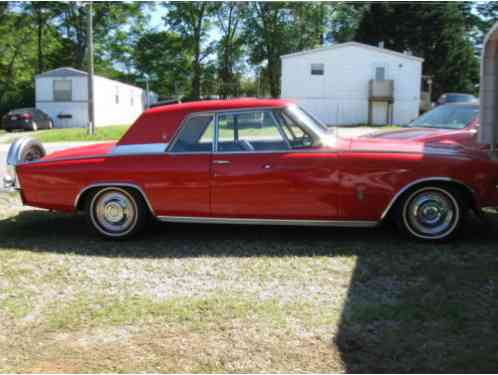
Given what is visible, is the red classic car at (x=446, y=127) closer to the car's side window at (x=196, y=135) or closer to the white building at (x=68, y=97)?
the car's side window at (x=196, y=135)

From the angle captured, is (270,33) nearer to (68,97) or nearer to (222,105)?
(68,97)

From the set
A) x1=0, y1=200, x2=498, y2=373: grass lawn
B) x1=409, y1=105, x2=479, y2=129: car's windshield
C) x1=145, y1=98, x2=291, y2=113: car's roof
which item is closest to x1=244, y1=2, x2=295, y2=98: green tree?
x1=409, y1=105, x2=479, y2=129: car's windshield

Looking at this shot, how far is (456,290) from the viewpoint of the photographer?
414 centimetres

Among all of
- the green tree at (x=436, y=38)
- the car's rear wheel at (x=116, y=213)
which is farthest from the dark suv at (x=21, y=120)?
the green tree at (x=436, y=38)

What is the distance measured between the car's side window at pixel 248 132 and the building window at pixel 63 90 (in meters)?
27.9

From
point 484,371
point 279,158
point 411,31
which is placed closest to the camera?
point 484,371

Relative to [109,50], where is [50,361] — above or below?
below

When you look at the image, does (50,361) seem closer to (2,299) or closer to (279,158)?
(2,299)

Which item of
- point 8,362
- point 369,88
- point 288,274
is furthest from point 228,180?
point 369,88

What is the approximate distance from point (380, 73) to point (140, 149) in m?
31.8

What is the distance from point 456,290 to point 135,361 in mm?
2475

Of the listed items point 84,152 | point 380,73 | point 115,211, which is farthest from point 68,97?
point 115,211

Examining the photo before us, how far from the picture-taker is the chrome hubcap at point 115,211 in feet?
18.6

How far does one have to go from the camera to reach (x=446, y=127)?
7.81 m
